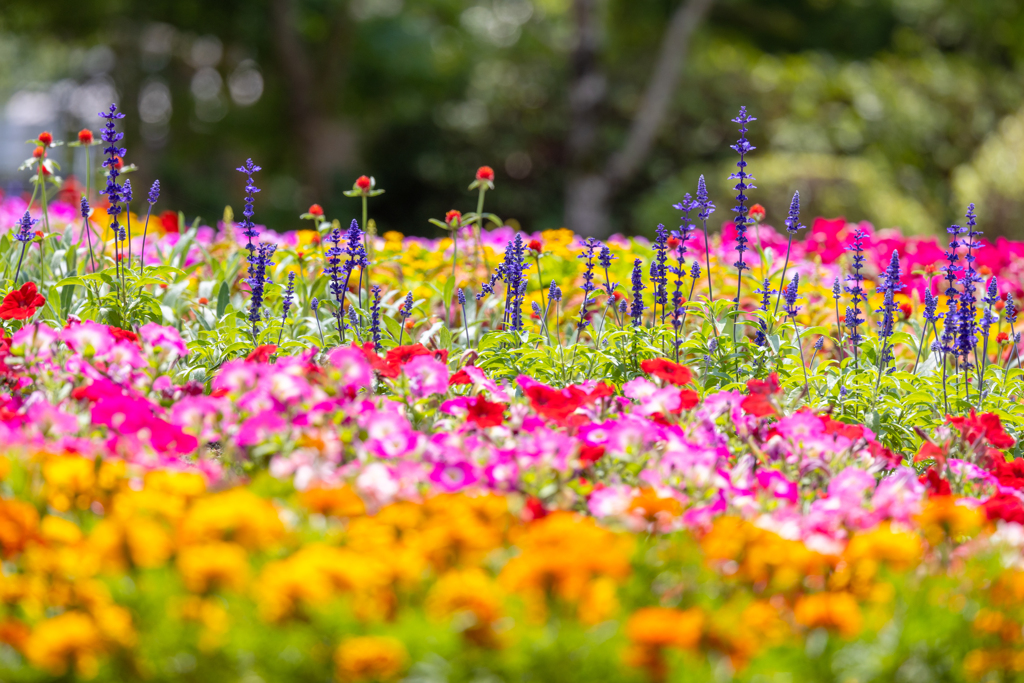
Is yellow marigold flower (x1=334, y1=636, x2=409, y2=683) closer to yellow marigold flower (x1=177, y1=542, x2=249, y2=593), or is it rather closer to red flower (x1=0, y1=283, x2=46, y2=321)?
yellow marigold flower (x1=177, y1=542, x2=249, y2=593)

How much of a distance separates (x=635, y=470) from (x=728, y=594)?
610mm

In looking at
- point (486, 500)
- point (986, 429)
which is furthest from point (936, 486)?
point (486, 500)

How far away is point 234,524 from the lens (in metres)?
1.56

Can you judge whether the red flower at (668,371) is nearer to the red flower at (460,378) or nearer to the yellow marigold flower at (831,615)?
the red flower at (460,378)

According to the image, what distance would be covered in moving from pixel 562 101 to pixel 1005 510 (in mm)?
12820

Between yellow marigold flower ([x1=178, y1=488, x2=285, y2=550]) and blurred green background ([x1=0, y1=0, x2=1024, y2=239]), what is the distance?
29.7 feet

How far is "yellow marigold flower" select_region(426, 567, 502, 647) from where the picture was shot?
1419 millimetres

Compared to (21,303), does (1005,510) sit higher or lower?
lower

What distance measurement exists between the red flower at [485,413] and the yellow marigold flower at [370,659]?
1.04 metres

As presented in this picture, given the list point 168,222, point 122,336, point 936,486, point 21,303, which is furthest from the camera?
point 168,222

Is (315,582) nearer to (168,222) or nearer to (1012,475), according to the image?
(1012,475)

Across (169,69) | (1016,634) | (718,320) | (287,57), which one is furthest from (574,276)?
(169,69)

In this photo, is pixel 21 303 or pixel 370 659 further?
pixel 21 303

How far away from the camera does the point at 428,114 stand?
14648 millimetres
